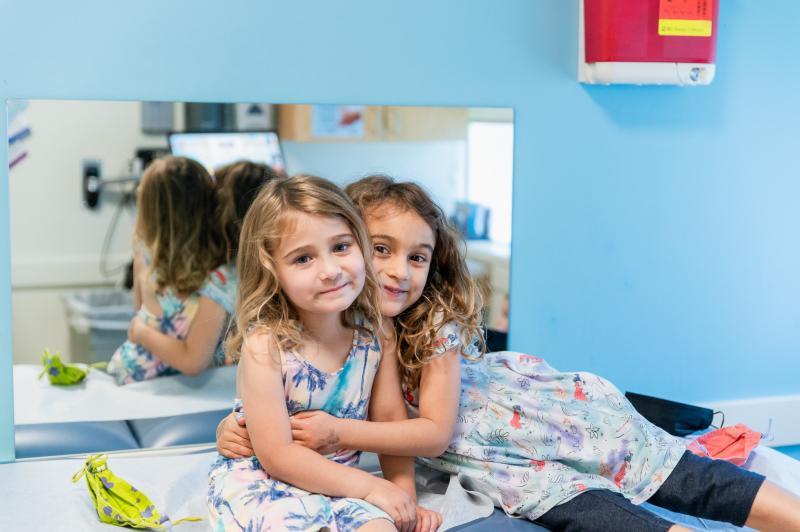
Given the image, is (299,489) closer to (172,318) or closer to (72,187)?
(172,318)

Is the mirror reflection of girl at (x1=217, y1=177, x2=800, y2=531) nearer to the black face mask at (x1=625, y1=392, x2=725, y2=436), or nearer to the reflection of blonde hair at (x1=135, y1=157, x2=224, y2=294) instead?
the black face mask at (x1=625, y1=392, x2=725, y2=436)

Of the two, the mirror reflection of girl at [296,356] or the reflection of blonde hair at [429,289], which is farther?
the reflection of blonde hair at [429,289]

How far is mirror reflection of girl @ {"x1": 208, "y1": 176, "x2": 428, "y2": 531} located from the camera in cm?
125

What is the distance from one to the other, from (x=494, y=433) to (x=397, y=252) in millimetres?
314

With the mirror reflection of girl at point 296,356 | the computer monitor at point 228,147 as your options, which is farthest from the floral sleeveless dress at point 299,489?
the computer monitor at point 228,147

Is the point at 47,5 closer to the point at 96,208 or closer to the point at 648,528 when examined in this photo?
the point at 96,208

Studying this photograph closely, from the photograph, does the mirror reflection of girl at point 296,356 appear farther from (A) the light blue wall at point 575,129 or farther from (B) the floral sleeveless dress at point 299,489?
(A) the light blue wall at point 575,129

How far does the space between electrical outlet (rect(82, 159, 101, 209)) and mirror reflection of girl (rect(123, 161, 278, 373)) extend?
0.19 m

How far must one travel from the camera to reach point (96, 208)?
1.54 metres

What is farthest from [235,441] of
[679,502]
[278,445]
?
[679,502]

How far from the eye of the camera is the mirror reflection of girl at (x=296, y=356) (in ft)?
4.12

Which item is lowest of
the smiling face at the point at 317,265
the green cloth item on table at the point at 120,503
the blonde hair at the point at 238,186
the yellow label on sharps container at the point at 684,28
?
the green cloth item on table at the point at 120,503

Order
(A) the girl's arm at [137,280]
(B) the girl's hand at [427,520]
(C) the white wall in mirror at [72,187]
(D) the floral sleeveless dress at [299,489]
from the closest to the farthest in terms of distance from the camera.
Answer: (D) the floral sleeveless dress at [299,489]
(B) the girl's hand at [427,520]
(C) the white wall in mirror at [72,187]
(A) the girl's arm at [137,280]

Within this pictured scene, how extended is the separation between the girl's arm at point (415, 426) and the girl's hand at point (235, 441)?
82 mm
